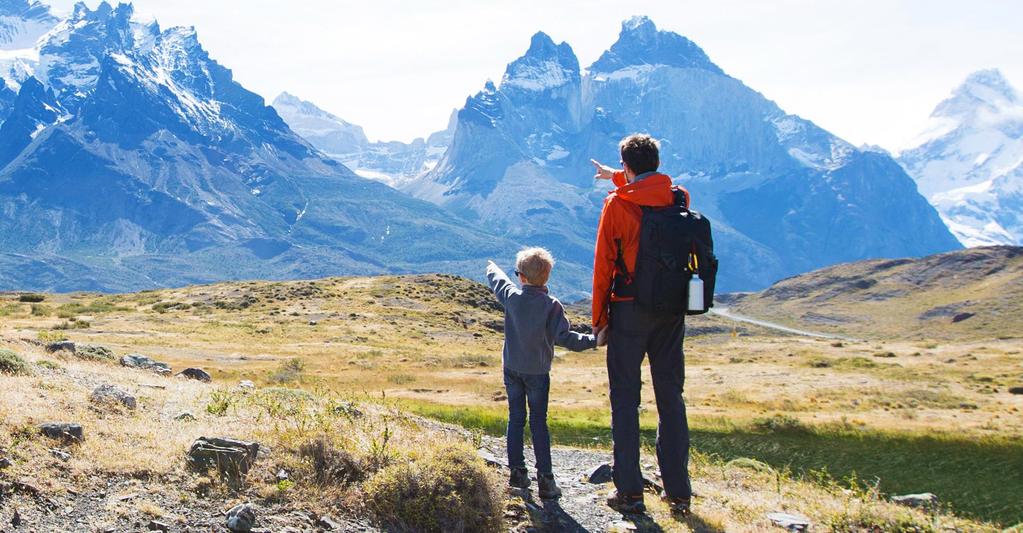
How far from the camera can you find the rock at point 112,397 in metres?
13.8

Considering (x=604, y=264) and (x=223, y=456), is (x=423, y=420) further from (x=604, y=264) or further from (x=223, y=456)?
(x=604, y=264)

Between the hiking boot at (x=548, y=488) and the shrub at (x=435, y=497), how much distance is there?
1.28 meters

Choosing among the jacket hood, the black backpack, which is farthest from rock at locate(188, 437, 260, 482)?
the jacket hood

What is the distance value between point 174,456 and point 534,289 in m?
5.49

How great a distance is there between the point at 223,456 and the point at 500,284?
15.2 feet

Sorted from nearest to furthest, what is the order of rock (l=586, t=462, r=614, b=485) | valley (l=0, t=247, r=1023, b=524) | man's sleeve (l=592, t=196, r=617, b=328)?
man's sleeve (l=592, t=196, r=617, b=328) < rock (l=586, t=462, r=614, b=485) < valley (l=0, t=247, r=1023, b=524)

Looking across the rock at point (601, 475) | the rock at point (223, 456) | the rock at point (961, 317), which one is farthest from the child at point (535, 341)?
the rock at point (961, 317)

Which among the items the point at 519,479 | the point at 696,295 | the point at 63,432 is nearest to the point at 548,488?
the point at 519,479

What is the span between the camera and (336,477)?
35.5 feet

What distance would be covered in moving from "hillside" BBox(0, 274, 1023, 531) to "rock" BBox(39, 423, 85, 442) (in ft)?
0.51

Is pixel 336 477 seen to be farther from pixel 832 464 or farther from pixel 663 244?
pixel 832 464

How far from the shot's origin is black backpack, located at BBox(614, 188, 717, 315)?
10.6m

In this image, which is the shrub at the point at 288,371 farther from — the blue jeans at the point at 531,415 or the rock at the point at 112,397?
the blue jeans at the point at 531,415

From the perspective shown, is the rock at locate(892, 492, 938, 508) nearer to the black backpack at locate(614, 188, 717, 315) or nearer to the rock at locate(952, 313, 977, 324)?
the black backpack at locate(614, 188, 717, 315)
